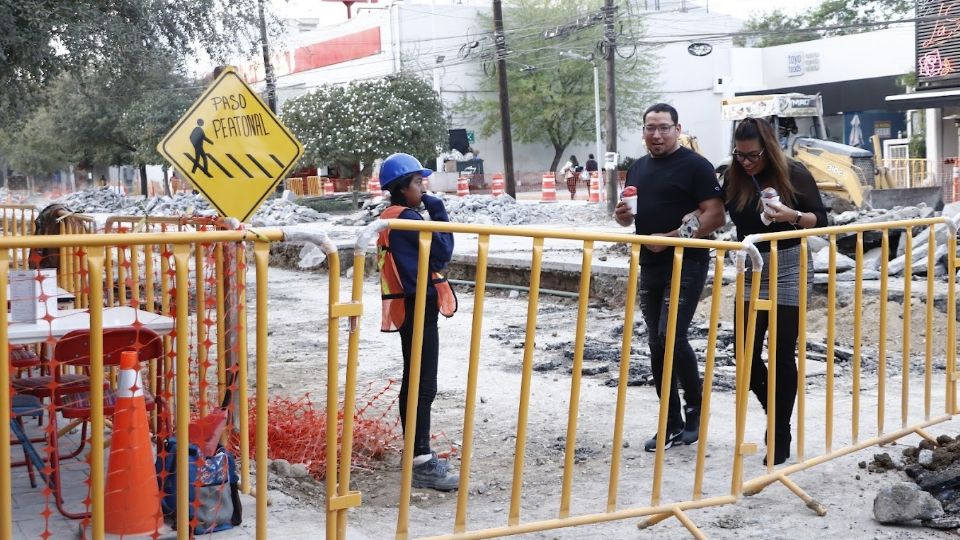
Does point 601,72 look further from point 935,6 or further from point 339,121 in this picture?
point 935,6

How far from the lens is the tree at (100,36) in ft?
34.6

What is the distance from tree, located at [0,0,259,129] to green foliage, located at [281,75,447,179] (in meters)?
27.0

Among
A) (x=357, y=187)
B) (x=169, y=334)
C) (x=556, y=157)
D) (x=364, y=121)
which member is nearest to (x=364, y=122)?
(x=364, y=121)

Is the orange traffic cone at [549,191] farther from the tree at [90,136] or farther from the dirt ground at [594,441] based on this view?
the dirt ground at [594,441]

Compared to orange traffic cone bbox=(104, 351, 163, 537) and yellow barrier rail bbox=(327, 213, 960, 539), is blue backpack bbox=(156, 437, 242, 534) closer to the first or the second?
orange traffic cone bbox=(104, 351, 163, 537)

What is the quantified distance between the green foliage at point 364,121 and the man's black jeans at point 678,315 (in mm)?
35151

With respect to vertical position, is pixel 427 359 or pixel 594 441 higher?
pixel 427 359

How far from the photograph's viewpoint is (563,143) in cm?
5603

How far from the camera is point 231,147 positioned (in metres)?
6.27

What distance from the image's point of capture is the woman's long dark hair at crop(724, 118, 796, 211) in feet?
19.1

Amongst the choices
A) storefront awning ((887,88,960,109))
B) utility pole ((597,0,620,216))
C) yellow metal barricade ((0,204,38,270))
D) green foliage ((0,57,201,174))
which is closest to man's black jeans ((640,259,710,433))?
yellow metal barricade ((0,204,38,270))

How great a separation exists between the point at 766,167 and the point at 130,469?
3.63 meters

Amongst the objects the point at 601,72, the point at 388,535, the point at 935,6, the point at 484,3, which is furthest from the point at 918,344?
the point at 484,3

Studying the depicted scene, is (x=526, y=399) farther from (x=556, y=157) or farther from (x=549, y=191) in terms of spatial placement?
(x=556, y=157)
